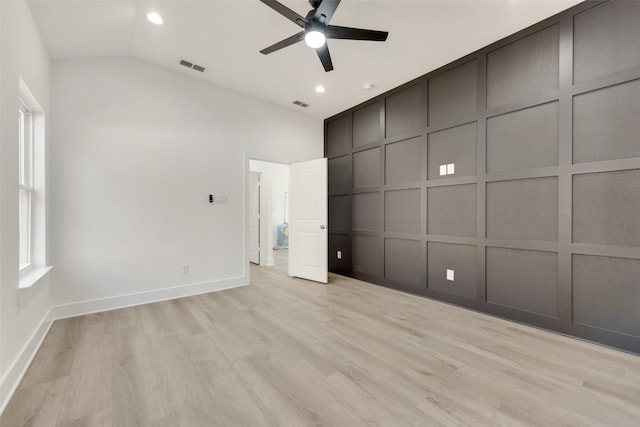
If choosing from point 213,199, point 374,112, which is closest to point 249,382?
point 213,199

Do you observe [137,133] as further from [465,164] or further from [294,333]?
[465,164]

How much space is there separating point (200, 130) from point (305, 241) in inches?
93.3

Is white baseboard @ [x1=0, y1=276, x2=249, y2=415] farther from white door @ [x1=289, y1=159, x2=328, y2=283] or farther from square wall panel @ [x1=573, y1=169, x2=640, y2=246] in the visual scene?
square wall panel @ [x1=573, y1=169, x2=640, y2=246]

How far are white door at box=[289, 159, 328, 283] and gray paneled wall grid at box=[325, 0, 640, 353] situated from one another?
3.23 ft

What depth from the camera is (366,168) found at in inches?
177

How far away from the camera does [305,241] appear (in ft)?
15.2

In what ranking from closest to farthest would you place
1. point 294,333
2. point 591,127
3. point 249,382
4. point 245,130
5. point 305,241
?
point 249,382 → point 591,127 → point 294,333 → point 245,130 → point 305,241

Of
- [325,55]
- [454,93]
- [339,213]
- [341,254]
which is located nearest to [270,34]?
[325,55]

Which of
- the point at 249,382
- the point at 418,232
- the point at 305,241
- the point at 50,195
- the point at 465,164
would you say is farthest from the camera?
the point at 305,241

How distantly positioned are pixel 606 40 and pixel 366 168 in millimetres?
2866

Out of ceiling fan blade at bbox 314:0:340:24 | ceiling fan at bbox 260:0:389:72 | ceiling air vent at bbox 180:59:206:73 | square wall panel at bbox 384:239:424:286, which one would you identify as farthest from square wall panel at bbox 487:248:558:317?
ceiling air vent at bbox 180:59:206:73

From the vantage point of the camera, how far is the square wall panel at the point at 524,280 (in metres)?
2.57

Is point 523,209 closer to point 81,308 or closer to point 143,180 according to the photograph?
point 143,180

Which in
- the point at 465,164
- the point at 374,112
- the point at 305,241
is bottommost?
the point at 305,241
